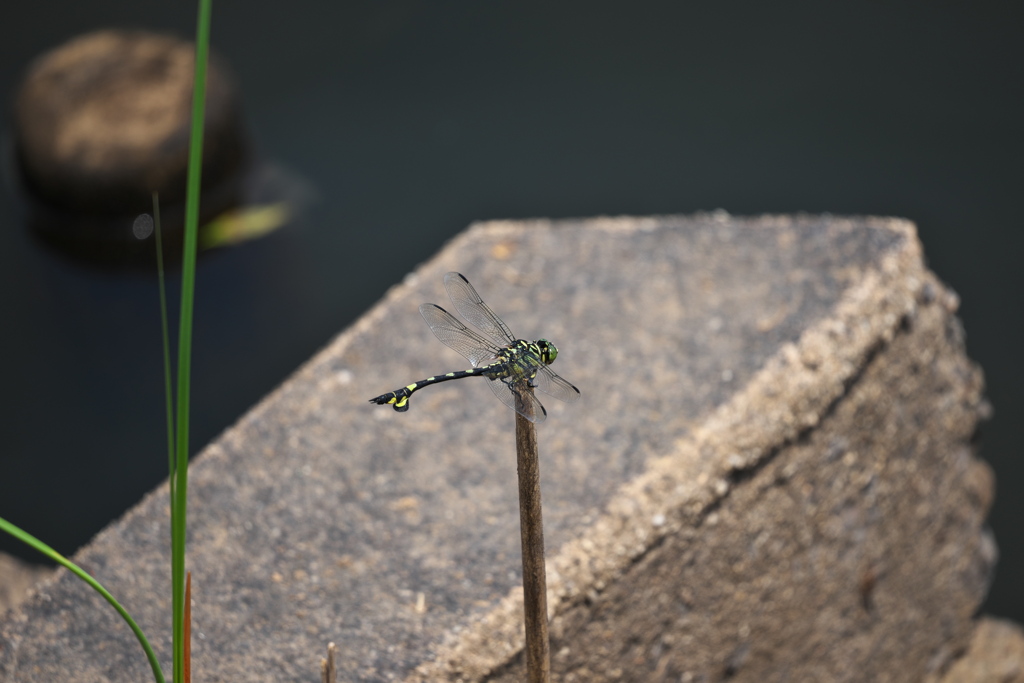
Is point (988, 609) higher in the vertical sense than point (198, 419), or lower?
lower

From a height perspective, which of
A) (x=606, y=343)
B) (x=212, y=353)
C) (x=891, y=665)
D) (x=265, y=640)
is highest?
(x=212, y=353)

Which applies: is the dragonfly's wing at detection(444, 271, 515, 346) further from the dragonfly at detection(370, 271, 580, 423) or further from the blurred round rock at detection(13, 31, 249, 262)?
the blurred round rock at detection(13, 31, 249, 262)

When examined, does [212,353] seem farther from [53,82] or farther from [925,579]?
[925,579]

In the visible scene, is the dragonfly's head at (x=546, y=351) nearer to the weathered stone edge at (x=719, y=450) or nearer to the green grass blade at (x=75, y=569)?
the weathered stone edge at (x=719, y=450)

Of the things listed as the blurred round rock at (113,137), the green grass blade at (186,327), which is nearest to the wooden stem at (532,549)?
the green grass blade at (186,327)

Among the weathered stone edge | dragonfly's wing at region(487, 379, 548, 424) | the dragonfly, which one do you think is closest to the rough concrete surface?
the weathered stone edge

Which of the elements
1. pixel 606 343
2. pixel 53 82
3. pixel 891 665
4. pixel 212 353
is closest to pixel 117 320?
pixel 212 353

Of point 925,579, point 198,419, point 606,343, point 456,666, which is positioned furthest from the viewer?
point 198,419
